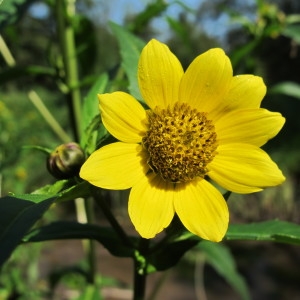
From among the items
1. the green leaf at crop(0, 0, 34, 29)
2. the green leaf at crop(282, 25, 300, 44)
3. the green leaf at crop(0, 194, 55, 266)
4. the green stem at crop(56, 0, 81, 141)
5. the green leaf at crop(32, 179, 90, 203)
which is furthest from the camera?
the green leaf at crop(282, 25, 300, 44)

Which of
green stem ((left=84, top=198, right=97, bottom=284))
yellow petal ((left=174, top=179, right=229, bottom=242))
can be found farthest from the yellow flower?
green stem ((left=84, top=198, right=97, bottom=284))

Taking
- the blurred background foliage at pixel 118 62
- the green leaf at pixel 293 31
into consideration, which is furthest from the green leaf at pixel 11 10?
the green leaf at pixel 293 31

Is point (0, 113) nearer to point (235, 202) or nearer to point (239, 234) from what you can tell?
point (239, 234)

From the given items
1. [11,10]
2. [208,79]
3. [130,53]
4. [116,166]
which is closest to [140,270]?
[116,166]

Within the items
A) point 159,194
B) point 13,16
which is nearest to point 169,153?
point 159,194

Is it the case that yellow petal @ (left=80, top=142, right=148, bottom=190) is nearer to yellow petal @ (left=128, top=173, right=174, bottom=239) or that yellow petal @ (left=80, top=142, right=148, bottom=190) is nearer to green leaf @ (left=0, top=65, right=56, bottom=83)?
yellow petal @ (left=128, top=173, right=174, bottom=239)

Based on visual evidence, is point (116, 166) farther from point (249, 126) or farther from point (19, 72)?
point (19, 72)

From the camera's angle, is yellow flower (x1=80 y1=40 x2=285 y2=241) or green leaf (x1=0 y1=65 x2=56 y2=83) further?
green leaf (x1=0 y1=65 x2=56 y2=83)
